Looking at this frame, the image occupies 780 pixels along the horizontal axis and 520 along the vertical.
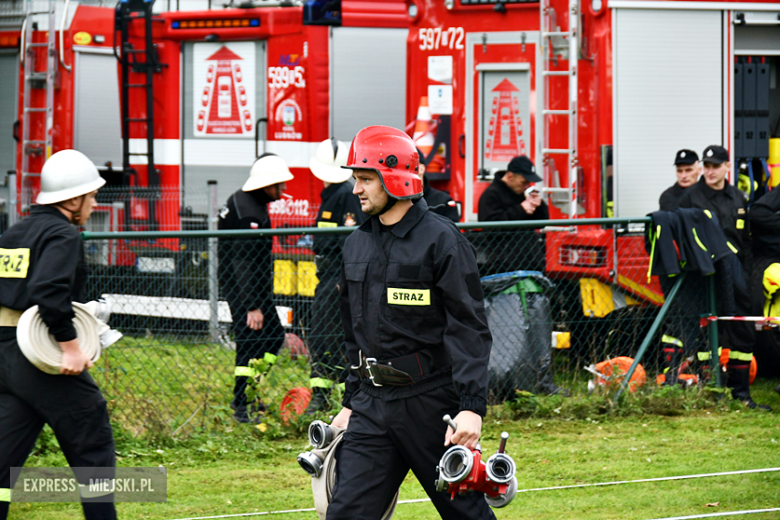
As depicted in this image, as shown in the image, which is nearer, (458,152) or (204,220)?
(458,152)

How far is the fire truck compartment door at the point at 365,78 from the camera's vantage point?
10703 millimetres

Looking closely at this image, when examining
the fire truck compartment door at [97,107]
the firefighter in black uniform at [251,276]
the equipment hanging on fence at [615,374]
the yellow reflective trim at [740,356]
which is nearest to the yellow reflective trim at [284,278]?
the firefighter in black uniform at [251,276]

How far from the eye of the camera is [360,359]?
3979 millimetres

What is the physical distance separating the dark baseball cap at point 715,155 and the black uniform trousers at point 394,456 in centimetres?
485

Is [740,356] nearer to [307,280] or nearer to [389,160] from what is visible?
[307,280]

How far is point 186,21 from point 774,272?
6620 millimetres

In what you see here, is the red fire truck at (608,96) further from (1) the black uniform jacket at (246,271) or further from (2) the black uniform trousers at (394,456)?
(2) the black uniform trousers at (394,456)

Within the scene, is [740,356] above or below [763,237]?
below

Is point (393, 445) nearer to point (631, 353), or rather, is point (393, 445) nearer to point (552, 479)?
point (552, 479)

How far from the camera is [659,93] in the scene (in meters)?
8.62

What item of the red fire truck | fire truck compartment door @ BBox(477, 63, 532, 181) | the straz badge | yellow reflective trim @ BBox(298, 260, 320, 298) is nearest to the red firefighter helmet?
the straz badge

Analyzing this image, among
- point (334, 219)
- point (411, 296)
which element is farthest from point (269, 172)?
point (411, 296)

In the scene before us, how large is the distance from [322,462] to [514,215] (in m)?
4.75

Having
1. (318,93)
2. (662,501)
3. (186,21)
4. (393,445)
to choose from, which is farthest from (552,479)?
(186,21)
